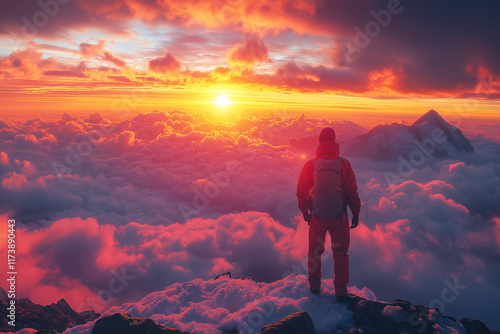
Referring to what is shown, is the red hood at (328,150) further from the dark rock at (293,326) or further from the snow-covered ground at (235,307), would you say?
the snow-covered ground at (235,307)

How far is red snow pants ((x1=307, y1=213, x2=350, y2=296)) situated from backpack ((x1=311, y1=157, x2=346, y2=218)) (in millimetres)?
260

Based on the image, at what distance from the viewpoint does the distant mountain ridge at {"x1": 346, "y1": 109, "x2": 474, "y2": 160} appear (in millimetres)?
182500

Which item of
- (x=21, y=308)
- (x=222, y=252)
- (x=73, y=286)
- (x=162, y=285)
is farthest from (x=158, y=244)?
(x=21, y=308)

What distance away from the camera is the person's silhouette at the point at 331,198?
5.58m

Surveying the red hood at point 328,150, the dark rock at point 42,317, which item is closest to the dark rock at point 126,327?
the red hood at point 328,150

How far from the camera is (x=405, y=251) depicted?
297ft

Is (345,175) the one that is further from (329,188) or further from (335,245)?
(335,245)

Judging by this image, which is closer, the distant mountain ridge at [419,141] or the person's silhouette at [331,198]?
the person's silhouette at [331,198]

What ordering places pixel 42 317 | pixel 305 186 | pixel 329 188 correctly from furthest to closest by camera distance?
pixel 42 317 → pixel 305 186 → pixel 329 188

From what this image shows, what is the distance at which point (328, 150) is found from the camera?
563 cm

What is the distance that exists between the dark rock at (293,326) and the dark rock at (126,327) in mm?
2026

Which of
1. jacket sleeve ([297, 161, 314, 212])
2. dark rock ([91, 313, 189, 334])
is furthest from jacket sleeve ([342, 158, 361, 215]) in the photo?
dark rock ([91, 313, 189, 334])

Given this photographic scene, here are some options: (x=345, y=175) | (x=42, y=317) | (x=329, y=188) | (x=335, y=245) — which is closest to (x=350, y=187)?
(x=345, y=175)

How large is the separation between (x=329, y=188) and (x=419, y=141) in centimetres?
21666
